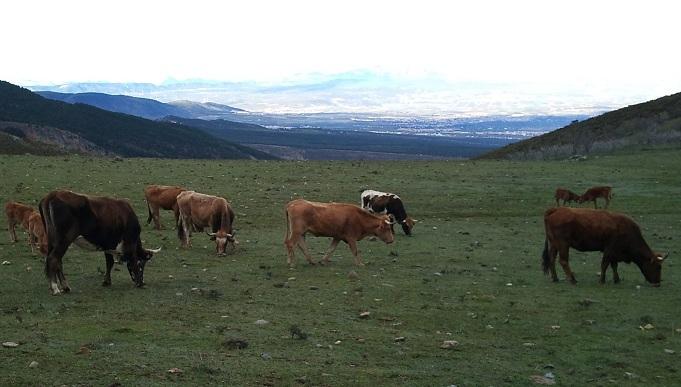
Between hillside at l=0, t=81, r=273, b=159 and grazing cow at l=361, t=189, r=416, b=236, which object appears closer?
grazing cow at l=361, t=189, r=416, b=236

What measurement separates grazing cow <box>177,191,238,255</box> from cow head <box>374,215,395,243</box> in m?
3.65

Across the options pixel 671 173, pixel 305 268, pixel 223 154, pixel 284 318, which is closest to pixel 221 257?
pixel 305 268

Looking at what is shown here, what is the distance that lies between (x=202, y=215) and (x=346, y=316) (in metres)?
9.50

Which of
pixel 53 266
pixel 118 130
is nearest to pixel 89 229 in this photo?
pixel 53 266

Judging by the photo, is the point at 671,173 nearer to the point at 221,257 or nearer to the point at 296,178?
the point at 296,178

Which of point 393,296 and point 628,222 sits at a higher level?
point 628,222

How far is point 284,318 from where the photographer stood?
42.7ft

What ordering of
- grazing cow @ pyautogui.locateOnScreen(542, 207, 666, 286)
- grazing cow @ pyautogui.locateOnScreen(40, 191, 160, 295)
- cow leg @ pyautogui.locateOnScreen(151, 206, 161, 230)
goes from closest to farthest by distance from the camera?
1. grazing cow @ pyautogui.locateOnScreen(40, 191, 160, 295)
2. grazing cow @ pyautogui.locateOnScreen(542, 207, 666, 286)
3. cow leg @ pyautogui.locateOnScreen(151, 206, 161, 230)

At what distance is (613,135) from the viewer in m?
65.9

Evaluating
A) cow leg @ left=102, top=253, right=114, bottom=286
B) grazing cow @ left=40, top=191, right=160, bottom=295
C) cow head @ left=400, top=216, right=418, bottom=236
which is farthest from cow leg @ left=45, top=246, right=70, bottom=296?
cow head @ left=400, top=216, right=418, bottom=236

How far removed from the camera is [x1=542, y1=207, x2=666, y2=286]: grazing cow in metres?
17.5

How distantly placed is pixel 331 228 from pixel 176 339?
8419 mm

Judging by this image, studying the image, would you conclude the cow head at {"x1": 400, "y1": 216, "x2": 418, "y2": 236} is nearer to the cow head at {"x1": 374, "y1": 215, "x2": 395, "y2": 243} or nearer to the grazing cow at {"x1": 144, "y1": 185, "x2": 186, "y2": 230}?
the cow head at {"x1": 374, "y1": 215, "x2": 395, "y2": 243}

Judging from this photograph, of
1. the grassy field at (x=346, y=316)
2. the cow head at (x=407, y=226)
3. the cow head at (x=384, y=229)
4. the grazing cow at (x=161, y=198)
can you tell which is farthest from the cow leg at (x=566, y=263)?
the grazing cow at (x=161, y=198)
